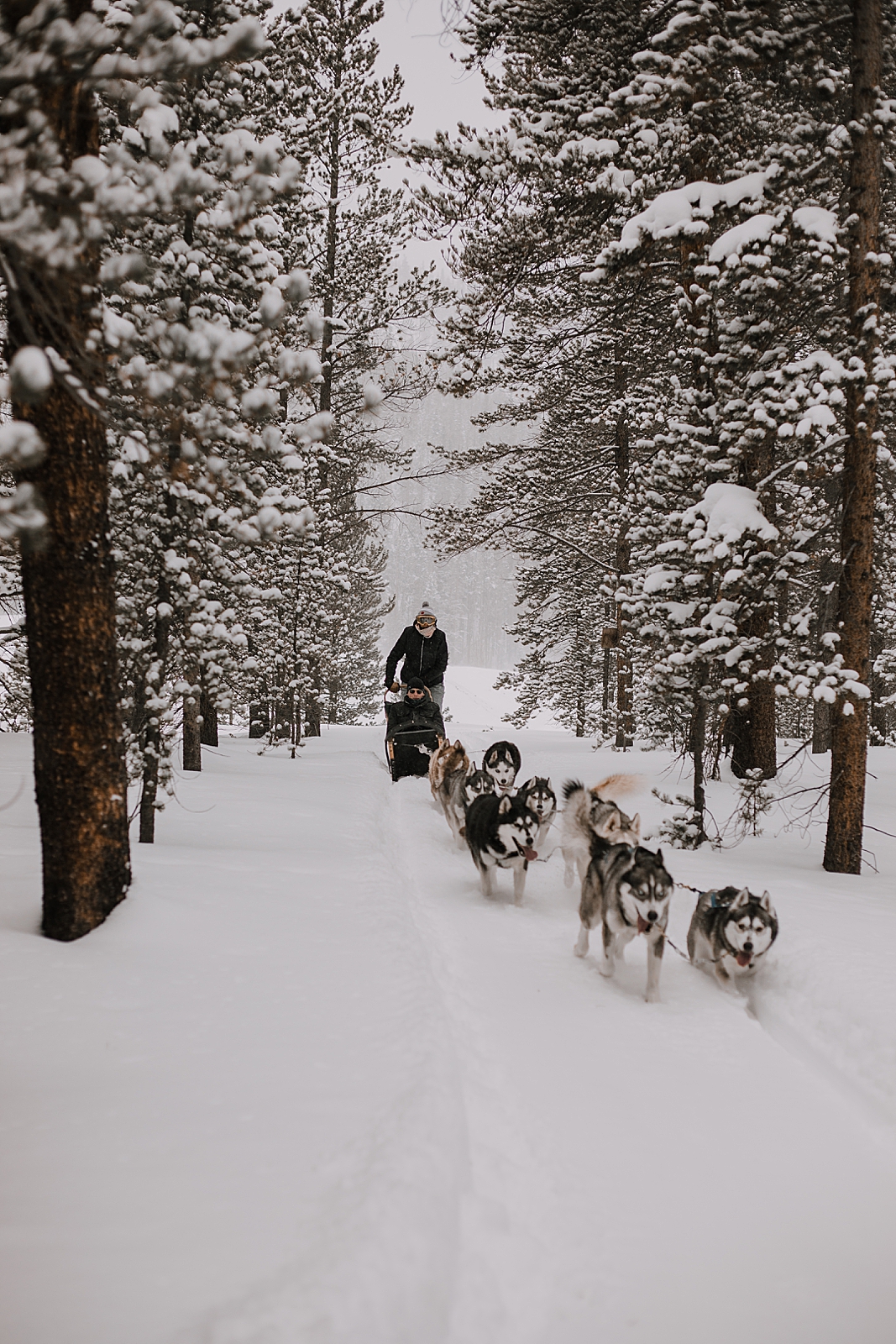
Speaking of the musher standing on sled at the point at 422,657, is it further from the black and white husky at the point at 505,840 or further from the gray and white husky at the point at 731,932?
the gray and white husky at the point at 731,932

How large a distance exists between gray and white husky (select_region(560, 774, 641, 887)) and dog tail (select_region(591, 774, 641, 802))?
0.38 meters

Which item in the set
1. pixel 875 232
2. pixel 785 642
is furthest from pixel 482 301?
pixel 785 642

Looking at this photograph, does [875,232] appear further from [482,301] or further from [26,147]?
[26,147]

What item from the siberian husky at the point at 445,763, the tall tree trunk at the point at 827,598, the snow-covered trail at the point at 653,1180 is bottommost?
the snow-covered trail at the point at 653,1180

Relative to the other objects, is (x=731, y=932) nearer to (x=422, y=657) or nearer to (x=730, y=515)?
(x=730, y=515)

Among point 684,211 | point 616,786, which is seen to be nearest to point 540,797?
point 616,786

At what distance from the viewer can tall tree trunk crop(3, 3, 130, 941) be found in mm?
3891

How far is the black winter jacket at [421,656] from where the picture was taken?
12453 mm

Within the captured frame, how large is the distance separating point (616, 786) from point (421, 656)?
17.6ft

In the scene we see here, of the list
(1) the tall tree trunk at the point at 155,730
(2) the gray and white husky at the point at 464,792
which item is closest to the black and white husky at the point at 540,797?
(2) the gray and white husky at the point at 464,792

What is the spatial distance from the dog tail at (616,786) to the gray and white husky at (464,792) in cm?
135

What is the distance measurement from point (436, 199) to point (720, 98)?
321 cm

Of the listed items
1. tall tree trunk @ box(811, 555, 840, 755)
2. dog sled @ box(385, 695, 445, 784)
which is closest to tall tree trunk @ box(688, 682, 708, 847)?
tall tree trunk @ box(811, 555, 840, 755)

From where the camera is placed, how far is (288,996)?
3.86m
